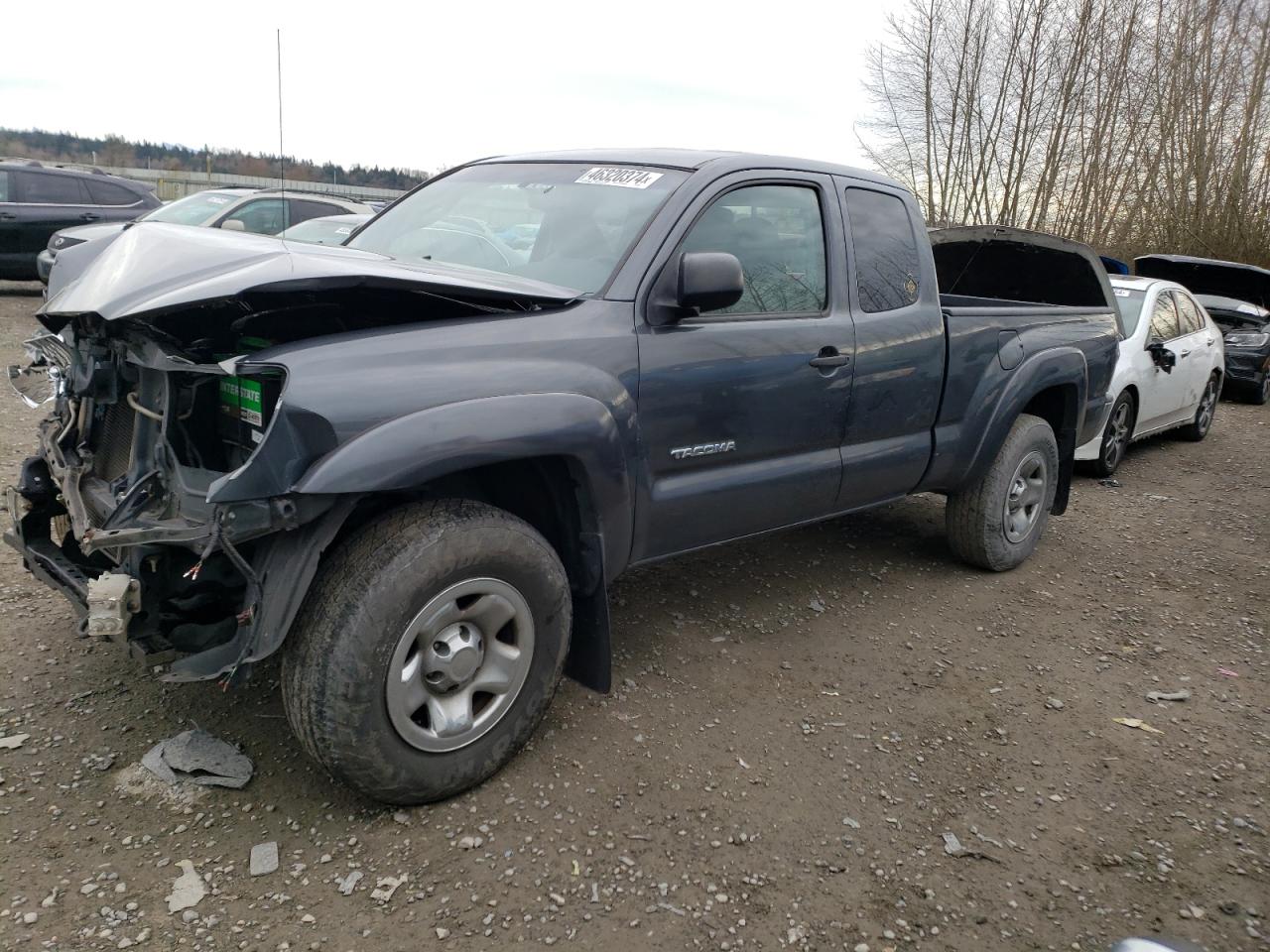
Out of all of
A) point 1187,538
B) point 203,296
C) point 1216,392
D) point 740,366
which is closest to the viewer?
point 203,296

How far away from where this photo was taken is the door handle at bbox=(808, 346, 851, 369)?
12.3 feet

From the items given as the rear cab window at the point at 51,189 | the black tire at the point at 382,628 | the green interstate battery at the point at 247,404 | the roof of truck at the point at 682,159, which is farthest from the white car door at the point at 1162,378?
the rear cab window at the point at 51,189

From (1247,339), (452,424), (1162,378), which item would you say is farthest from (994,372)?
(1247,339)

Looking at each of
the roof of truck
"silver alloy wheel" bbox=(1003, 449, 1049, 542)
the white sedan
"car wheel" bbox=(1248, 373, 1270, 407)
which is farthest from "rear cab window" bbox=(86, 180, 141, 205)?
"car wheel" bbox=(1248, 373, 1270, 407)

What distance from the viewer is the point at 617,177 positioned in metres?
3.64

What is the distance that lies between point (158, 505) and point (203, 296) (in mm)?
622

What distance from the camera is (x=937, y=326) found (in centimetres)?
438

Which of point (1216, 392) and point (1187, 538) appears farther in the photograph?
point (1216, 392)

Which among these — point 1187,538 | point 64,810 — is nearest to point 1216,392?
point 1187,538

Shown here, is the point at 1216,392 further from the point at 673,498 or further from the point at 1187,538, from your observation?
the point at 673,498

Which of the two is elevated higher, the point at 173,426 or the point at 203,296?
the point at 203,296

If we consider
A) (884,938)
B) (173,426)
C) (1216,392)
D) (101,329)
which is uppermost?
(101,329)

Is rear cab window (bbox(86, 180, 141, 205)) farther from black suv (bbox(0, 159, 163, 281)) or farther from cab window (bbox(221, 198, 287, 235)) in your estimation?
cab window (bbox(221, 198, 287, 235))

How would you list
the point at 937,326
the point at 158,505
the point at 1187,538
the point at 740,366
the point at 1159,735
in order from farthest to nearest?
the point at 1187,538 → the point at 937,326 → the point at 1159,735 → the point at 740,366 → the point at 158,505
